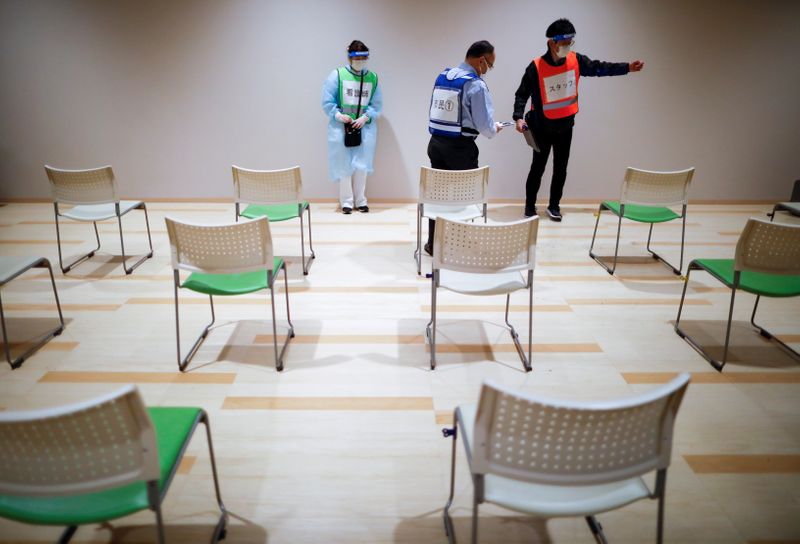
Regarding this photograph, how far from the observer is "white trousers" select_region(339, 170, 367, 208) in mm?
6438

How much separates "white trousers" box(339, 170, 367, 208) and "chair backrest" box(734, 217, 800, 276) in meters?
4.22

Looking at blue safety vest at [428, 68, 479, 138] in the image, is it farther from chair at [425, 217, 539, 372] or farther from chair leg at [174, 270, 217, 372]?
chair leg at [174, 270, 217, 372]

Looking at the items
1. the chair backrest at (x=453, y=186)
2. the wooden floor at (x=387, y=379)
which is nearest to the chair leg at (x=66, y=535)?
the wooden floor at (x=387, y=379)

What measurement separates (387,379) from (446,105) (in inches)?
91.2

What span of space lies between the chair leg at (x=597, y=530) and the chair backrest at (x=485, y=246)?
1.25 metres

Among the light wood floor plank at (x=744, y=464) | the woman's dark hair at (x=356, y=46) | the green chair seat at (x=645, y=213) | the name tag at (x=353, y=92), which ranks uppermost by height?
the woman's dark hair at (x=356, y=46)

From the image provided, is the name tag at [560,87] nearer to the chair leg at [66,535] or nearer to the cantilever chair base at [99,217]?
the cantilever chair base at [99,217]

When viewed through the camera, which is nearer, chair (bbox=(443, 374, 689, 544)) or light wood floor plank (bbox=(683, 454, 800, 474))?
chair (bbox=(443, 374, 689, 544))

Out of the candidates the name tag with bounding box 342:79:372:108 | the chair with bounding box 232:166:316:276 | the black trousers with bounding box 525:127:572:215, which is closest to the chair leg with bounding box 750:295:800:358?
the black trousers with bounding box 525:127:572:215

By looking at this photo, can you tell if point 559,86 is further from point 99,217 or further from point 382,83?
point 99,217

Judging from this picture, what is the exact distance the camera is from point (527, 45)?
249 inches

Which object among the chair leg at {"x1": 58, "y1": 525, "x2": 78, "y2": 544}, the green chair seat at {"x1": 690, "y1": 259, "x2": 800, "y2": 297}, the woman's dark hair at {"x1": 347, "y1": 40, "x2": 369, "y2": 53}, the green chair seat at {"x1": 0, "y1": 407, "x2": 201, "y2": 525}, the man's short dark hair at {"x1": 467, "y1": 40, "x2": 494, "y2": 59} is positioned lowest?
the chair leg at {"x1": 58, "y1": 525, "x2": 78, "y2": 544}

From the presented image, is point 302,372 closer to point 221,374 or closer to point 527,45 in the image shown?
point 221,374

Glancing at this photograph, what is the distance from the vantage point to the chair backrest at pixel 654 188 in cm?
436
